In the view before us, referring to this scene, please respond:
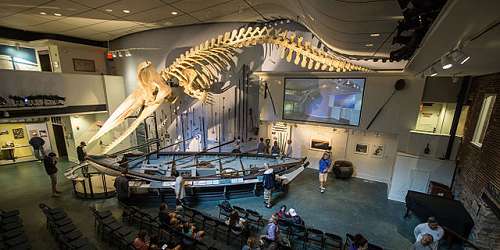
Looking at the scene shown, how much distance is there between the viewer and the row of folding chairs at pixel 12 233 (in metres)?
4.15

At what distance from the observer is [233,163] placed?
297 inches

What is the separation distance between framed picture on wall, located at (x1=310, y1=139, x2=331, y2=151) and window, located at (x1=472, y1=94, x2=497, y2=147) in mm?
4570

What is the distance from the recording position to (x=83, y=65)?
1151 cm

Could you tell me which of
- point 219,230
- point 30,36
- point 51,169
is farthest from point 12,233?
point 30,36

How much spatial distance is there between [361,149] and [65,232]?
992cm

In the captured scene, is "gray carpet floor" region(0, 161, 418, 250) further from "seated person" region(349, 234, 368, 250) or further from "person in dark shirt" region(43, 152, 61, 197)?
"seated person" region(349, 234, 368, 250)

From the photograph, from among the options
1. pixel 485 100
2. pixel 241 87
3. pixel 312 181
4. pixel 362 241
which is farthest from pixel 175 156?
pixel 485 100

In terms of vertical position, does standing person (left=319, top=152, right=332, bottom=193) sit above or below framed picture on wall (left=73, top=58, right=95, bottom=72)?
below

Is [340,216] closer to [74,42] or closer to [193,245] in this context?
[193,245]

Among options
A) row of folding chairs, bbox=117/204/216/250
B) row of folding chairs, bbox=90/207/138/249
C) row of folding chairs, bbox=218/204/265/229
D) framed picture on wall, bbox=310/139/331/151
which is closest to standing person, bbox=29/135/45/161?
row of folding chairs, bbox=90/207/138/249

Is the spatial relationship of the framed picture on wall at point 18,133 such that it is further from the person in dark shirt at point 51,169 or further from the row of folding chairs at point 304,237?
the row of folding chairs at point 304,237

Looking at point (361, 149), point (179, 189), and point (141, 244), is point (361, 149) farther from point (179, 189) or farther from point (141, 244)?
point (141, 244)

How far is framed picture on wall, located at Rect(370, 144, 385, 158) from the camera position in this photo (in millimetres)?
8461

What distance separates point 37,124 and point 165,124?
6329 mm
